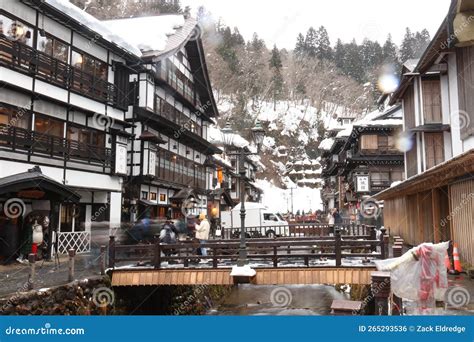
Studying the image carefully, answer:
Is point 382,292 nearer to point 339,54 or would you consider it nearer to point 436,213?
point 436,213

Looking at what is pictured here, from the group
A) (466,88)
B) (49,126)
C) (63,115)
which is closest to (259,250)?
(466,88)

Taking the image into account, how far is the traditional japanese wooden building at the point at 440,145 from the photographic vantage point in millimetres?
14445

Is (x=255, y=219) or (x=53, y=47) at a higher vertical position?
(x=53, y=47)

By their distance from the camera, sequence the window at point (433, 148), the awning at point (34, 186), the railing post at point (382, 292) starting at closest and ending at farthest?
the railing post at point (382, 292)
the awning at point (34, 186)
the window at point (433, 148)

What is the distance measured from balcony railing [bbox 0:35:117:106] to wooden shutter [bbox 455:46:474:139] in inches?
737

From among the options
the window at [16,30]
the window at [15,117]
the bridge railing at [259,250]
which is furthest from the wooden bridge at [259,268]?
the window at [16,30]

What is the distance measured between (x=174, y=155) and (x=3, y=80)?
682 inches

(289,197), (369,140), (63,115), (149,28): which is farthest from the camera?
(289,197)

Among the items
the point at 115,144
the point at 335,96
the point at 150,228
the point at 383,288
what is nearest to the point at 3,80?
the point at 115,144

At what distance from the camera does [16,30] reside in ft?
59.0

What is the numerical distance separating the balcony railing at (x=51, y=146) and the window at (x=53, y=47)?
14.0 feet

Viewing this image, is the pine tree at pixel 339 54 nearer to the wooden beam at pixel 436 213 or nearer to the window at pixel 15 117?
the wooden beam at pixel 436 213

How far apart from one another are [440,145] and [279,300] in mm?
13530

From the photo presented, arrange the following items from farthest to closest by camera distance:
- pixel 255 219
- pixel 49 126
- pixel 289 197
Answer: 1. pixel 289 197
2. pixel 255 219
3. pixel 49 126
